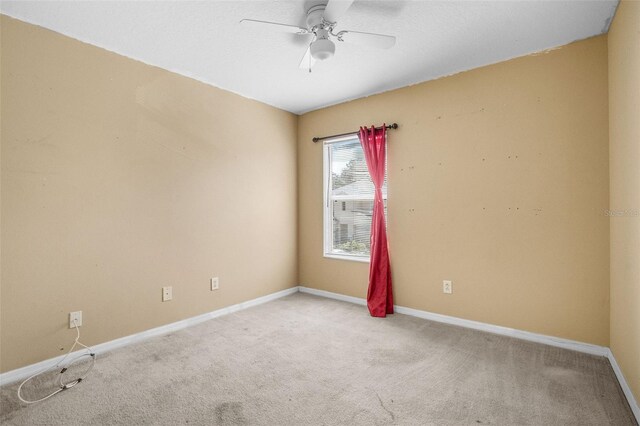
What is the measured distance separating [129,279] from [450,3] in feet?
10.2

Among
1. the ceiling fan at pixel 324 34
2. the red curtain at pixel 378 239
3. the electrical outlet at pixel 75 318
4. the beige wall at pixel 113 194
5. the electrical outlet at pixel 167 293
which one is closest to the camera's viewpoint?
the ceiling fan at pixel 324 34

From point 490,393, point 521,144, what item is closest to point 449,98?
point 521,144

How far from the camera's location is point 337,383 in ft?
6.60

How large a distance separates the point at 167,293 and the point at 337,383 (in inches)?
69.6

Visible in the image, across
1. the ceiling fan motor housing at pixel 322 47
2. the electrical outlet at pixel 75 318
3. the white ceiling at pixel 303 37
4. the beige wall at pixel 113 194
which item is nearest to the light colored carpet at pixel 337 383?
the electrical outlet at pixel 75 318

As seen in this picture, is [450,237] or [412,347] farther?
[450,237]

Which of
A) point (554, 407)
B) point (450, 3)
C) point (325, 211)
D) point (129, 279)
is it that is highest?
point (450, 3)

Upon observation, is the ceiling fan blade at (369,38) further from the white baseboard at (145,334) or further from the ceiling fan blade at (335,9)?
the white baseboard at (145,334)

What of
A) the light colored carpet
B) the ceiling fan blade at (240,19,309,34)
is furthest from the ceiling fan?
the light colored carpet

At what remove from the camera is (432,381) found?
6.65 feet

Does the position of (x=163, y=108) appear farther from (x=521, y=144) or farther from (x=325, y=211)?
(x=521, y=144)

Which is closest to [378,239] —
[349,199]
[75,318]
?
[349,199]

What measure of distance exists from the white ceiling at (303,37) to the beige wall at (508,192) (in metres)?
0.27

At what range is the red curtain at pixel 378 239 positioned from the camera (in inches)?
131
